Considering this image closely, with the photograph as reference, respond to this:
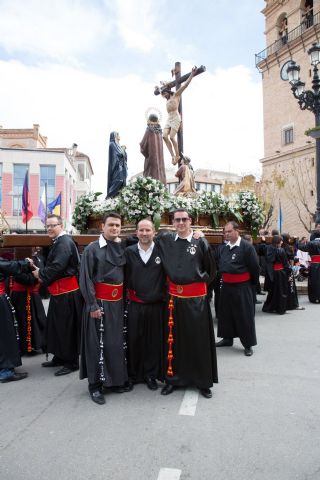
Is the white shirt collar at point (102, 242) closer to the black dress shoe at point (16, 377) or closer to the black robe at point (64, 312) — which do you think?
the black robe at point (64, 312)

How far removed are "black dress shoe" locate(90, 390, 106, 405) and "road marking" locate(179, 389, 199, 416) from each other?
778 mm

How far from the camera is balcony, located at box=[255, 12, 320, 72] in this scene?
29.2m

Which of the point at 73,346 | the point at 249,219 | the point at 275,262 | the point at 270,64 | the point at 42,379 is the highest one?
the point at 270,64

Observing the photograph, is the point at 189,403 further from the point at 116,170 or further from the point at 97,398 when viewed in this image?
the point at 116,170

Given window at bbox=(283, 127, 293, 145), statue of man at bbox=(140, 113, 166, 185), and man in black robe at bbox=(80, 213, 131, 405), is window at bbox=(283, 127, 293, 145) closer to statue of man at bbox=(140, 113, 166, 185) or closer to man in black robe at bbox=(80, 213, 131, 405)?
statue of man at bbox=(140, 113, 166, 185)

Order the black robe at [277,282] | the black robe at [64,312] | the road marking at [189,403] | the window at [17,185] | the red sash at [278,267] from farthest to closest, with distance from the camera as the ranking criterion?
1. the window at [17,185]
2. the red sash at [278,267]
3. the black robe at [277,282]
4. the black robe at [64,312]
5. the road marking at [189,403]

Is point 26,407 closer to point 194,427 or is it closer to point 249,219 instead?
point 194,427

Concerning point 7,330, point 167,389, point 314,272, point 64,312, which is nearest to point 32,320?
point 64,312

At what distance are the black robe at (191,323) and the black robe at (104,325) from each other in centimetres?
52

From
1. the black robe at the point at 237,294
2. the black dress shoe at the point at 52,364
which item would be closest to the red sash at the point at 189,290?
the black robe at the point at 237,294

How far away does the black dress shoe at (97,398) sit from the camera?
379 cm

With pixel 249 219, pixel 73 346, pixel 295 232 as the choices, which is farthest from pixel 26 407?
pixel 295 232

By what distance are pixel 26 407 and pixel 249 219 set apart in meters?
6.08

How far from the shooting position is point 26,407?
12.2ft
